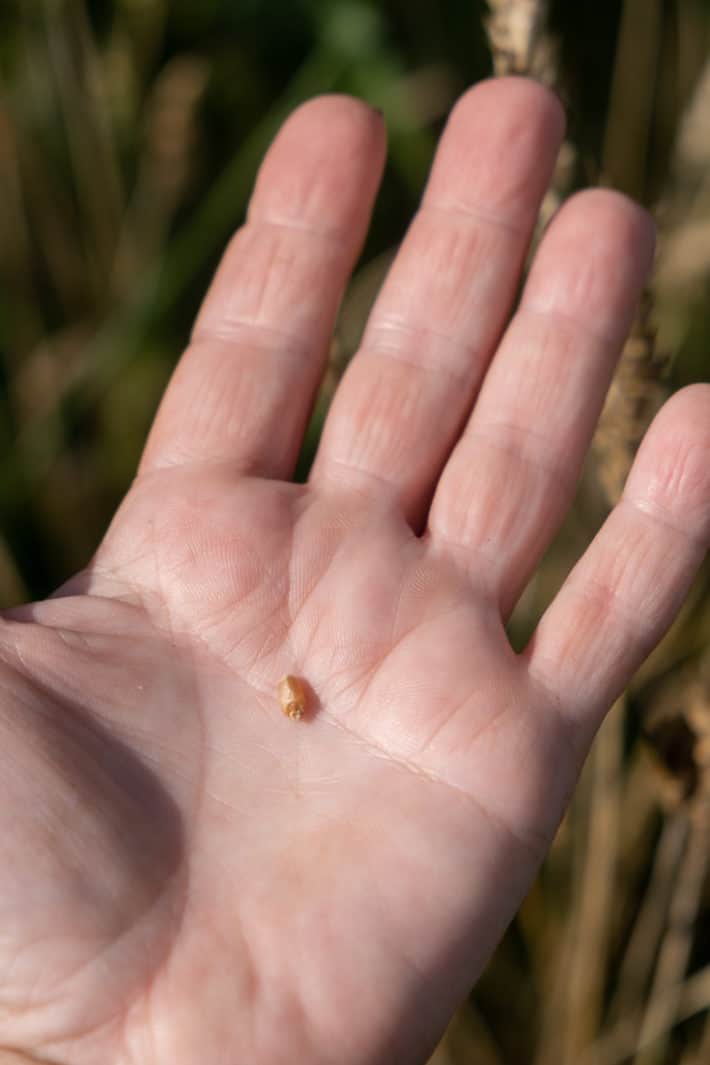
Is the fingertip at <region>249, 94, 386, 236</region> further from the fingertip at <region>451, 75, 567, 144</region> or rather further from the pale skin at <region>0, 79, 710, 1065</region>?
the fingertip at <region>451, 75, 567, 144</region>

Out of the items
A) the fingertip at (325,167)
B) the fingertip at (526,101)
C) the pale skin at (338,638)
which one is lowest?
the pale skin at (338,638)

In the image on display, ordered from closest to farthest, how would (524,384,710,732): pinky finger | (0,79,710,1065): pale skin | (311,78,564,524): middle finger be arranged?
(0,79,710,1065): pale skin
(524,384,710,732): pinky finger
(311,78,564,524): middle finger

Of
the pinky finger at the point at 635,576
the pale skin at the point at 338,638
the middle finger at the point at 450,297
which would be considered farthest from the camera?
the middle finger at the point at 450,297

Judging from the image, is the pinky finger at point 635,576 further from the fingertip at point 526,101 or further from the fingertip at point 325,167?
the fingertip at point 325,167

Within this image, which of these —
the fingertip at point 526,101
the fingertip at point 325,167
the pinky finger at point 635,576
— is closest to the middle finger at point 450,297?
the fingertip at point 526,101

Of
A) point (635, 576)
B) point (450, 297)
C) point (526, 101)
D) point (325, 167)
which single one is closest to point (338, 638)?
point (635, 576)

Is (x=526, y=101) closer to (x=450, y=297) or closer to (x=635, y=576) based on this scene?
(x=450, y=297)

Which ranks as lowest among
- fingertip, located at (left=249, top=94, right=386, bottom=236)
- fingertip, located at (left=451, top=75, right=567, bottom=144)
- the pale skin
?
the pale skin

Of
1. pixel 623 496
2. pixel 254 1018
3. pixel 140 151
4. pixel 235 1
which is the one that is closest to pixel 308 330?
pixel 623 496

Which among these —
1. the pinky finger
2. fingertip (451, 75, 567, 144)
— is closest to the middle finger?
fingertip (451, 75, 567, 144)
